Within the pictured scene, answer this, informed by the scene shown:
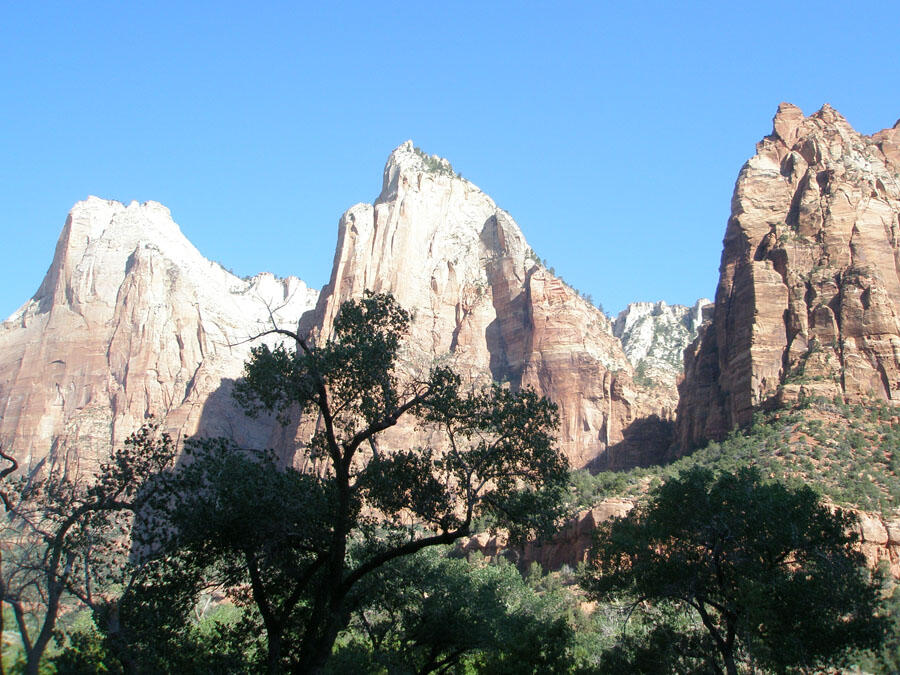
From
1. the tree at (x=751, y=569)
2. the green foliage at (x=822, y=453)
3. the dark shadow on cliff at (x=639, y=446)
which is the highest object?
the dark shadow on cliff at (x=639, y=446)

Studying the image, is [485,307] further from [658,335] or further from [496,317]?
[658,335]

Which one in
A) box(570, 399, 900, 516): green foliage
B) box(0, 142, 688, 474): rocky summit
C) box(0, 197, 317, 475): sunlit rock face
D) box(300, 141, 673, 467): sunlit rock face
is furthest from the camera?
box(0, 197, 317, 475): sunlit rock face

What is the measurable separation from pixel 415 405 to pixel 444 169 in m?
113

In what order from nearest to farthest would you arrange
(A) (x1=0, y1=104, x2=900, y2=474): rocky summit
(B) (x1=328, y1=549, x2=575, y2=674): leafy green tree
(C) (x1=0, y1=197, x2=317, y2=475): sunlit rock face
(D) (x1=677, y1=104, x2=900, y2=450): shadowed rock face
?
(B) (x1=328, y1=549, x2=575, y2=674): leafy green tree, (D) (x1=677, y1=104, x2=900, y2=450): shadowed rock face, (A) (x1=0, y1=104, x2=900, y2=474): rocky summit, (C) (x1=0, y1=197, x2=317, y2=475): sunlit rock face

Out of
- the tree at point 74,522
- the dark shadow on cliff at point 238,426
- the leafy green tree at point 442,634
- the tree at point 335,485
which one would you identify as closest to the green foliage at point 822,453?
the leafy green tree at point 442,634

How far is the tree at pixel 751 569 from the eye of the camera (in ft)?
66.6

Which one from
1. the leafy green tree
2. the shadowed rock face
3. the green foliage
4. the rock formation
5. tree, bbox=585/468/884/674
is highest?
the rock formation

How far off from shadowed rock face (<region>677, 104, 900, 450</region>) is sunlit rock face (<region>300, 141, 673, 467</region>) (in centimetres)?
1572

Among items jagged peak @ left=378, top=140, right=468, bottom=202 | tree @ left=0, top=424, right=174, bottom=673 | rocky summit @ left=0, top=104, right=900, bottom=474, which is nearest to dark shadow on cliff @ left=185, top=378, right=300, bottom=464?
rocky summit @ left=0, top=104, right=900, bottom=474

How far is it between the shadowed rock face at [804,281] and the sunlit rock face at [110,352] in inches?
2447

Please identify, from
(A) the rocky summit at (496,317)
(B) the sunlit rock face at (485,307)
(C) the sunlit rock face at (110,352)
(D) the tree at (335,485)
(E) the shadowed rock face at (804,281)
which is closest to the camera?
(D) the tree at (335,485)

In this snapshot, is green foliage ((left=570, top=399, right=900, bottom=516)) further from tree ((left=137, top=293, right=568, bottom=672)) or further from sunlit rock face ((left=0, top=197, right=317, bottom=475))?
sunlit rock face ((left=0, top=197, right=317, bottom=475))

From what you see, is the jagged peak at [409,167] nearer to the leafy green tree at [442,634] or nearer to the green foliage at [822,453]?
the green foliage at [822,453]

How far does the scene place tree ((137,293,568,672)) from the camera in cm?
1698
